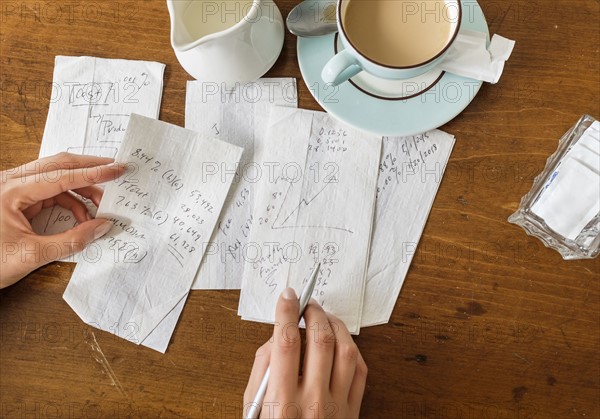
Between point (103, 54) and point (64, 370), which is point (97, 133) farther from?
point (64, 370)

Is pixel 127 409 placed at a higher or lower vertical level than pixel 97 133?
lower

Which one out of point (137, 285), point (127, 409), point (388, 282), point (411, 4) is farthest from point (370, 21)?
point (127, 409)

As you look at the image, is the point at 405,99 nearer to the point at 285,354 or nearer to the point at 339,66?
the point at 339,66

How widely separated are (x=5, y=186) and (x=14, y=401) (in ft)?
0.84

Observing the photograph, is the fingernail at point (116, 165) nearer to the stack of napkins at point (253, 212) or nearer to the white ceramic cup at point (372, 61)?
the stack of napkins at point (253, 212)

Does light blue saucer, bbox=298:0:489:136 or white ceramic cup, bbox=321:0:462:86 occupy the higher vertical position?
white ceramic cup, bbox=321:0:462:86

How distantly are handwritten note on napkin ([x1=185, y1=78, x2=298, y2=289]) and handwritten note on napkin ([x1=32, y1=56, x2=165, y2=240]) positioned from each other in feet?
0.18

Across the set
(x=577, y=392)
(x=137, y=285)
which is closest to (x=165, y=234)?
(x=137, y=285)

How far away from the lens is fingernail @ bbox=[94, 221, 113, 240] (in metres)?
0.63

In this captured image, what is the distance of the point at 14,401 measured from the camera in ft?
2.08

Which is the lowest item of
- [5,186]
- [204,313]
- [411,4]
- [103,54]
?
[204,313]

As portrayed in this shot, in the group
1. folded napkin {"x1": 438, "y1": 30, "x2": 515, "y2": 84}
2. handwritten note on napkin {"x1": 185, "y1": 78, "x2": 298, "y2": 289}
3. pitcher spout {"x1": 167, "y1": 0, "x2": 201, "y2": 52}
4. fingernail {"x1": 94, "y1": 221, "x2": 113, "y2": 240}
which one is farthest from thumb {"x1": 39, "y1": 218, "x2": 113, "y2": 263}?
folded napkin {"x1": 438, "y1": 30, "x2": 515, "y2": 84}

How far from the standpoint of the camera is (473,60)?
604 mm

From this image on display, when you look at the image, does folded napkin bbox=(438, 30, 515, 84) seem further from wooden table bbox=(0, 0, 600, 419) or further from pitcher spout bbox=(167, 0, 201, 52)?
pitcher spout bbox=(167, 0, 201, 52)
